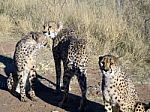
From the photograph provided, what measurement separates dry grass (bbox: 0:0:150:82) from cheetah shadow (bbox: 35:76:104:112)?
1365 millimetres

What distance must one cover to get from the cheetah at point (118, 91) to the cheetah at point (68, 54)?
2.24ft

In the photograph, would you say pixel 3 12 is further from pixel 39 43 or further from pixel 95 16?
pixel 39 43

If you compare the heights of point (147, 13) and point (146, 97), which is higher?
point (147, 13)

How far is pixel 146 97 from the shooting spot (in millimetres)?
7215

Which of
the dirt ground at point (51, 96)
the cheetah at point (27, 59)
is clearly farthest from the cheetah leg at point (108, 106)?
the cheetah at point (27, 59)

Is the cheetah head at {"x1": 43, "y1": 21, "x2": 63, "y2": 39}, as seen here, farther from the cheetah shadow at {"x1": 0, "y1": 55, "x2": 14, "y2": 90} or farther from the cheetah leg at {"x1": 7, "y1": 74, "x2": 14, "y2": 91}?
the cheetah shadow at {"x1": 0, "y1": 55, "x2": 14, "y2": 90}

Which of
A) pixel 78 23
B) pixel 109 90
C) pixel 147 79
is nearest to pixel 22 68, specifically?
pixel 109 90

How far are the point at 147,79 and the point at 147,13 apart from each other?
2312 mm

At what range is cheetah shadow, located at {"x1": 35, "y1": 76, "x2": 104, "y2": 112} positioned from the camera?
6.76 meters

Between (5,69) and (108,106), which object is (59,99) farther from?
(5,69)

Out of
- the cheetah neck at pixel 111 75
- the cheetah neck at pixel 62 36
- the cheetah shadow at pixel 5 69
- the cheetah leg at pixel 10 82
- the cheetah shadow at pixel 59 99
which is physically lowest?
the cheetah shadow at pixel 59 99

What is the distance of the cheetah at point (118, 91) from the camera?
587 cm

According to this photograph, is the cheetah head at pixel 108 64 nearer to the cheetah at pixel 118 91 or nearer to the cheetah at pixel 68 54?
the cheetah at pixel 118 91

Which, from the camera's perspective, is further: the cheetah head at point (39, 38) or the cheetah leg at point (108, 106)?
the cheetah head at point (39, 38)
